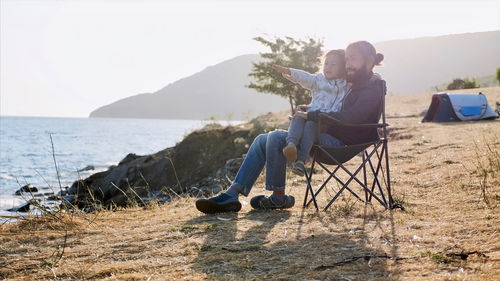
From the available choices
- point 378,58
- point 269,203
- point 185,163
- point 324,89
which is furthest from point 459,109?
point 269,203

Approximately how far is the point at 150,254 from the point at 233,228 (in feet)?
2.75

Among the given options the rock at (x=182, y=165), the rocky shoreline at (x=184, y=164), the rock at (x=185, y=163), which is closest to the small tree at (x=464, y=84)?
the rocky shoreline at (x=184, y=164)

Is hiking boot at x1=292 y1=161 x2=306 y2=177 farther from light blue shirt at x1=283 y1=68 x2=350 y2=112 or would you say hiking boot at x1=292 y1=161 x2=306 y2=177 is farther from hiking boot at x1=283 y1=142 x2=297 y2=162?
light blue shirt at x1=283 y1=68 x2=350 y2=112

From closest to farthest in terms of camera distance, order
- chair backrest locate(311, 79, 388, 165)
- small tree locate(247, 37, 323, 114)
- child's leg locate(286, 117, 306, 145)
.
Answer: child's leg locate(286, 117, 306, 145), chair backrest locate(311, 79, 388, 165), small tree locate(247, 37, 323, 114)

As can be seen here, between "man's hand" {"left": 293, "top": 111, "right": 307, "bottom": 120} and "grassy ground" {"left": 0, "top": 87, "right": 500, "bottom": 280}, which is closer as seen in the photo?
"grassy ground" {"left": 0, "top": 87, "right": 500, "bottom": 280}

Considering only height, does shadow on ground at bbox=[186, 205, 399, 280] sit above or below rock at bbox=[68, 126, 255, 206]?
above

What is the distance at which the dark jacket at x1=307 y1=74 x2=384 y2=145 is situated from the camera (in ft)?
13.4

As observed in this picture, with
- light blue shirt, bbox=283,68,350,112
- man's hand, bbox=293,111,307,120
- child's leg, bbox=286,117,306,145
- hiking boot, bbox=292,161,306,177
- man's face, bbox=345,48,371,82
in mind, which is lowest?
hiking boot, bbox=292,161,306,177

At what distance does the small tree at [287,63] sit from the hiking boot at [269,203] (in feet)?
41.0

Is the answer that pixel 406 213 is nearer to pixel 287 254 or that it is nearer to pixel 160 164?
pixel 287 254

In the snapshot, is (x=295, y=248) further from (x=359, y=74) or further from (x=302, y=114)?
(x=359, y=74)

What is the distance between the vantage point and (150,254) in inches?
120

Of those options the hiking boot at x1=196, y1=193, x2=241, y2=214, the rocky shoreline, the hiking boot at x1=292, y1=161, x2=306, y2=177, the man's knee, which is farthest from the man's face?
the rocky shoreline

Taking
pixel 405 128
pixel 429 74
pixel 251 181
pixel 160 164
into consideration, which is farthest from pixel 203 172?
pixel 429 74
